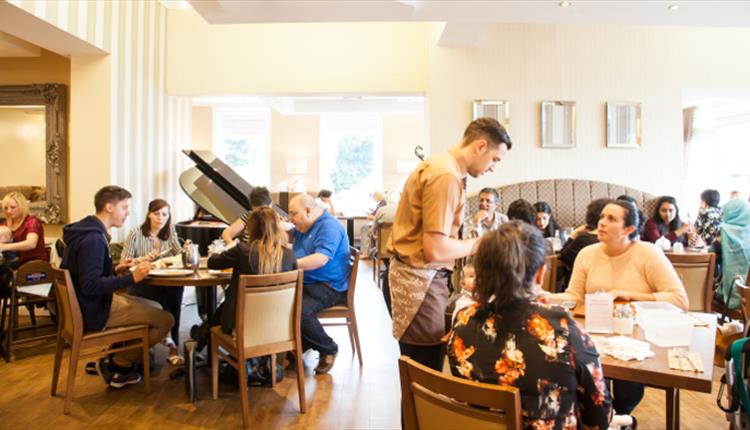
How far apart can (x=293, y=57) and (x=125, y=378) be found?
4.38 m

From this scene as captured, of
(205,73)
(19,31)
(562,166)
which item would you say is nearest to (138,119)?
(205,73)

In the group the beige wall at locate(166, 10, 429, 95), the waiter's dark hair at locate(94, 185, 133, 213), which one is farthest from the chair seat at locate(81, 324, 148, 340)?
the beige wall at locate(166, 10, 429, 95)

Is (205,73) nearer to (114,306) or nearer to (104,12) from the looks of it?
(104,12)

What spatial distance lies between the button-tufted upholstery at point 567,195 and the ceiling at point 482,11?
2.03 meters

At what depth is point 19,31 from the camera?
4.35 metres

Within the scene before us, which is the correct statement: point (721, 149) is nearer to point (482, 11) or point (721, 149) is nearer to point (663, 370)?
point (482, 11)

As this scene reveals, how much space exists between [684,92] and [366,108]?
19.4 feet

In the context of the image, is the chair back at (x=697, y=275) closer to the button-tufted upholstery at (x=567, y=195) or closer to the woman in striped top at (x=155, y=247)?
the button-tufted upholstery at (x=567, y=195)

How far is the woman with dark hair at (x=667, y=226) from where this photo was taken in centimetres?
519

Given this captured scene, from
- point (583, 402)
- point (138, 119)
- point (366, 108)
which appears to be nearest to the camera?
point (583, 402)

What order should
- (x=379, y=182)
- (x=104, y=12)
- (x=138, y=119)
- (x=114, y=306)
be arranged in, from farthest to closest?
(x=379, y=182)
(x=138, y=119)
(x=104, y=12)
(x=114, y=306)

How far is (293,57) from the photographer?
6.44 metres

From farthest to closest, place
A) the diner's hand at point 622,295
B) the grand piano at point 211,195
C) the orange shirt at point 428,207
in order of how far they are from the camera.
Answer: the grand piano at point 211,195 < the diner's hand at point 622,295 < the orange shirt at point 428,207

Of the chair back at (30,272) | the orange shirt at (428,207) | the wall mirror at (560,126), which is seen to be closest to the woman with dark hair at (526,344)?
the orange shirt at (428,207)
